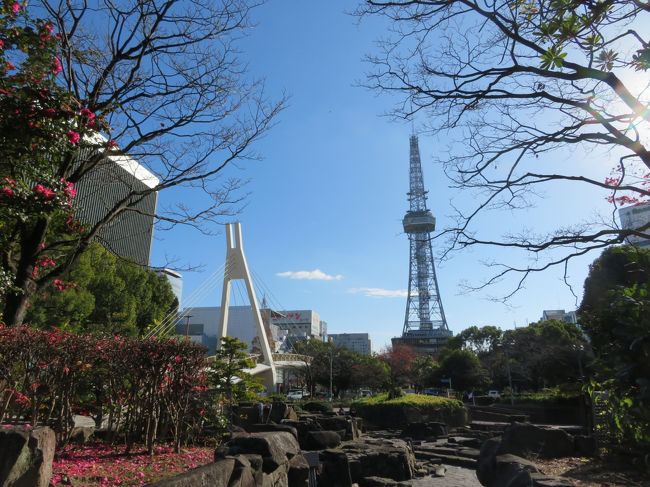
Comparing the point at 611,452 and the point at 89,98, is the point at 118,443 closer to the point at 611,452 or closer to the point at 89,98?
the point at 89,98

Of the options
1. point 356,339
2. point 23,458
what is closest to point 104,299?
point 23,458

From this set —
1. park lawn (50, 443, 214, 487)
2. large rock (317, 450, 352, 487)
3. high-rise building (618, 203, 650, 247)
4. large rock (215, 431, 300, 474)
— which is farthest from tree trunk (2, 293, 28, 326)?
high-rise building (618, 203, 650, 247)

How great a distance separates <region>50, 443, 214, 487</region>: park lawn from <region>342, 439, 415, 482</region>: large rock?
3.04 meters

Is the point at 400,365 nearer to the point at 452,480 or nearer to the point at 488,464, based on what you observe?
the point at 452,480

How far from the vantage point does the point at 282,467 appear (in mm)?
6223

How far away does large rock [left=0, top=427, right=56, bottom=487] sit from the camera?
4297 millimetres

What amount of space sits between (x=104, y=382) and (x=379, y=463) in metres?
5.90

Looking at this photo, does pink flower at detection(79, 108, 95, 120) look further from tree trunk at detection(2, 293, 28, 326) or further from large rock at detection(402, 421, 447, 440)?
large rock at detection(402, 421, 447, 440)

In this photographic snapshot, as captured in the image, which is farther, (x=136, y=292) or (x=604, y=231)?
(x=136, y=292)

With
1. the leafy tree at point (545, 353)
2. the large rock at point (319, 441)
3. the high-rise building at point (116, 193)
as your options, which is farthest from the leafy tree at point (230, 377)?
the leafy tree at point (545, 353)

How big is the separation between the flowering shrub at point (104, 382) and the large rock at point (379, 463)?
11.2 ft

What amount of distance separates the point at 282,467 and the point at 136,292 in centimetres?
2959

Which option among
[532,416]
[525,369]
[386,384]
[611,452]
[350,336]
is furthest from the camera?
[350,336]

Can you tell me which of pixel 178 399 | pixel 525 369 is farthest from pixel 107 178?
pixel 525 369
